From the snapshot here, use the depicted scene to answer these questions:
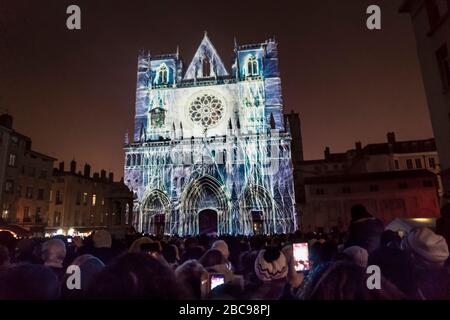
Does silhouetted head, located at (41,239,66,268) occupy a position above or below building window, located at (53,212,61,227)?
below

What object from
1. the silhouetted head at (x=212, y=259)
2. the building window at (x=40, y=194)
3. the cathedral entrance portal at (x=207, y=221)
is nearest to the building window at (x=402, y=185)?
the cathedral entrance portal at (x=207, y=221)

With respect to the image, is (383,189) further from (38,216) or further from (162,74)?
(38,216)

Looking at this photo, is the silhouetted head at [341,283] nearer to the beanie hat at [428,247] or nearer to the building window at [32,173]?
the beanie hat at [428,247]

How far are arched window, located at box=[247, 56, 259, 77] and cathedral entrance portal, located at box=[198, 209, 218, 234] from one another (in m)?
16.6

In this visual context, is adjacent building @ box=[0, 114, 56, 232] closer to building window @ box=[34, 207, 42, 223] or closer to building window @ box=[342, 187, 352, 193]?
building window @ box=[34, 207, 42, 223]

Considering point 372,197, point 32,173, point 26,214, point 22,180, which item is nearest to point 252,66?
point 372,197

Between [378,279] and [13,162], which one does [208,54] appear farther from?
[378,279]

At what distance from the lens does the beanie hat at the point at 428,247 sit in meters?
3.10

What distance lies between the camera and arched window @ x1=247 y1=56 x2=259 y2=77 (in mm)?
34000

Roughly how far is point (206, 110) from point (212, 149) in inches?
239

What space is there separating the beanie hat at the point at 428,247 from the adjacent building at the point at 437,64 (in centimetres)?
1030

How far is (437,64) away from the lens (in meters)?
12.5

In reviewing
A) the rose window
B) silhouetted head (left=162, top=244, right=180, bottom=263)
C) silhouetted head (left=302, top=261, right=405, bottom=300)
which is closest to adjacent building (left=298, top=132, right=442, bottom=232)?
the rose window
